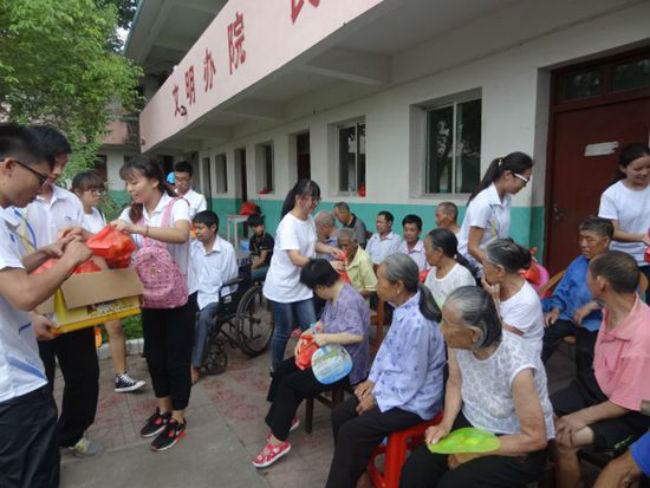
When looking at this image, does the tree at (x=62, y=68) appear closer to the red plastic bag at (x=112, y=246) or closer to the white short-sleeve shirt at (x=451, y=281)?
the red plastic bag at (x=112, y=246)

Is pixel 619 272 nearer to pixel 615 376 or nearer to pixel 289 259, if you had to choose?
pixel 615 376

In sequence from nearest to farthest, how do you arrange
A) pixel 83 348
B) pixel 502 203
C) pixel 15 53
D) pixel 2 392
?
1. pixel 2 392
2. pixel 83 348
3. pixel 502 203
4. pixel 15 53

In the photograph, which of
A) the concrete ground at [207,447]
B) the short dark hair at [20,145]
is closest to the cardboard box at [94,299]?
the short dark hair at [20,145]

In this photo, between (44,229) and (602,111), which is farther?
(602,111)

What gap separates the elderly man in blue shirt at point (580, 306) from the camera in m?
2.46

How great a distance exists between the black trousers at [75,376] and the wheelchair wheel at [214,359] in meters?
1.20

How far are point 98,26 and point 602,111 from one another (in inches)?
324

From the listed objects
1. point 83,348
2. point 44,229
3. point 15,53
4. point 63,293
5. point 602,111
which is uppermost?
point 15,53

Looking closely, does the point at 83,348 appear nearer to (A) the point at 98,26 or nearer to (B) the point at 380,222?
(B) the point at 380,222

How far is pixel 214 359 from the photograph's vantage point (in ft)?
12.2

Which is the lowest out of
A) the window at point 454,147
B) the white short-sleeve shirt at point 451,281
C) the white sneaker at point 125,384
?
the white sneaker at point 125,384

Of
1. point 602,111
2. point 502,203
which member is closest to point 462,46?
point 602,111

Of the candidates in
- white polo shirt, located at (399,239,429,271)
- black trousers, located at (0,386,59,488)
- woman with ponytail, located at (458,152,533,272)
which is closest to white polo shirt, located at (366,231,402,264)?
white polo shirt, located at (399,239,429,271)

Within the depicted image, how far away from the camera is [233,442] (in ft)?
8.73
